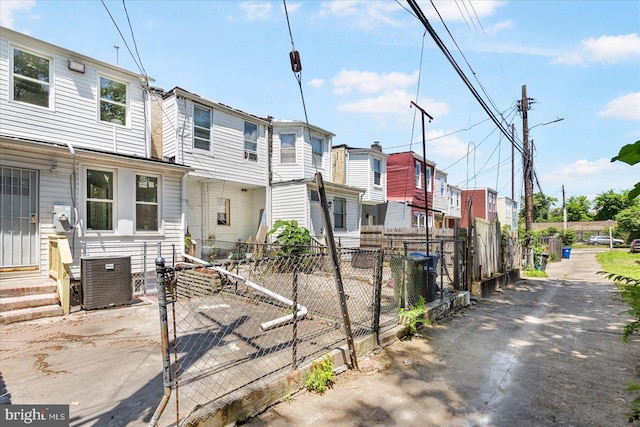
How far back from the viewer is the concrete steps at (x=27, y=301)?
219 inches

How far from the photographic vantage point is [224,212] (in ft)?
45.8

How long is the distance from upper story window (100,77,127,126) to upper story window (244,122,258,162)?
475 centimetres

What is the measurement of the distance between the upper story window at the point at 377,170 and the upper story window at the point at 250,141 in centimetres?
858

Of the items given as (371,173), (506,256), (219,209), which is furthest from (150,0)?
(371,173)

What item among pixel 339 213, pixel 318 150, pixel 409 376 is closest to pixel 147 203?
pixel 409 376

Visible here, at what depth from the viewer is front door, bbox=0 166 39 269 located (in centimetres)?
680

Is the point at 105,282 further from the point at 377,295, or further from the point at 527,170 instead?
the point at 527,170

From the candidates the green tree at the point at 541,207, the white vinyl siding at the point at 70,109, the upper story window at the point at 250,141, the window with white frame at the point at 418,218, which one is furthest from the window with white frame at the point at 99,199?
the green tree at the point at 541,207

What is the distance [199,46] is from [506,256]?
1167 cm

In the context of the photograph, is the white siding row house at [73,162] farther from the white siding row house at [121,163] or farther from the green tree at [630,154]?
the green tree at [630,154]

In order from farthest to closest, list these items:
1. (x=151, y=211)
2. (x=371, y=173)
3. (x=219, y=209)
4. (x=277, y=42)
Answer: (x=371, y=173) → (x=219, y=209) → (x=151, y=211) → (x=277, y=42)

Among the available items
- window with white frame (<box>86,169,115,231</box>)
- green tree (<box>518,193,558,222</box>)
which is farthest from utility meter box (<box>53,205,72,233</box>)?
green tree (<box>518,193,558,222</box>)

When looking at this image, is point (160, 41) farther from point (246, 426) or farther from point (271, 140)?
point (271, 140)

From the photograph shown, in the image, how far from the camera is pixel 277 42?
5273 mm
